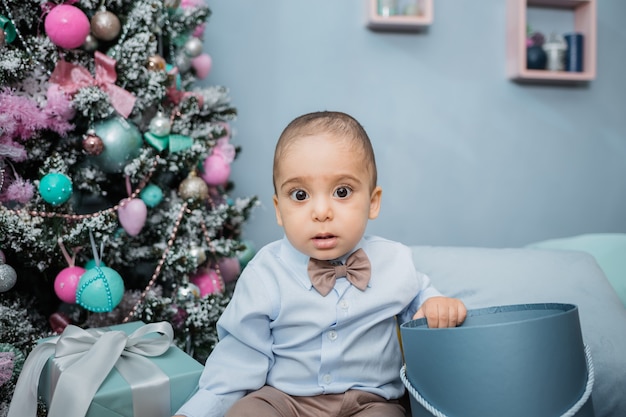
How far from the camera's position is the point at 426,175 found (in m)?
2.22

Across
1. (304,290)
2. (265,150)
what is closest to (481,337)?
(304,290)

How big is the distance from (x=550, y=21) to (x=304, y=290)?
1822mm

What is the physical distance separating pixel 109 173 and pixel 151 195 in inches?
6.2

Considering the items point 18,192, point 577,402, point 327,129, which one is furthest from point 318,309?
point 18,192

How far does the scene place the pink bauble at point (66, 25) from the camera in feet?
4.58

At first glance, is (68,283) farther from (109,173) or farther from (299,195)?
(299,195)

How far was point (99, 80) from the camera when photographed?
1480mm

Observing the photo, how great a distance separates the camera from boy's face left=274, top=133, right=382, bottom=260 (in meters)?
0.97

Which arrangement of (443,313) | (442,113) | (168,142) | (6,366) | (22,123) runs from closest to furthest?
(443,313)
(6,366)
(22,123)
(168,142)
(442,113)

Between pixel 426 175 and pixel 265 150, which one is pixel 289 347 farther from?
pixel 426 175

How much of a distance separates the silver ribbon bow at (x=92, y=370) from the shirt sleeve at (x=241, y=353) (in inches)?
3.5

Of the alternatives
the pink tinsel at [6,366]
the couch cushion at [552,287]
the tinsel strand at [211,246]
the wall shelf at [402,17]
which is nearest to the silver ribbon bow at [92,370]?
the pink tinsel at [6,366]

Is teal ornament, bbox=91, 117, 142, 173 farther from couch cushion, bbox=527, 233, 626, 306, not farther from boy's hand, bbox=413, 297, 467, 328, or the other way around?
couch cushion, bbox=527, 233, 626, 306

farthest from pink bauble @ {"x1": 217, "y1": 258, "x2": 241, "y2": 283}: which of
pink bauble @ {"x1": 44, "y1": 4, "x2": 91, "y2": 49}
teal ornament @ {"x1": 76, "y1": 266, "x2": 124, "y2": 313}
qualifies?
pink bauble @ {"x1": 44, "y1": 4, "x2": 91, "y2": 49}
